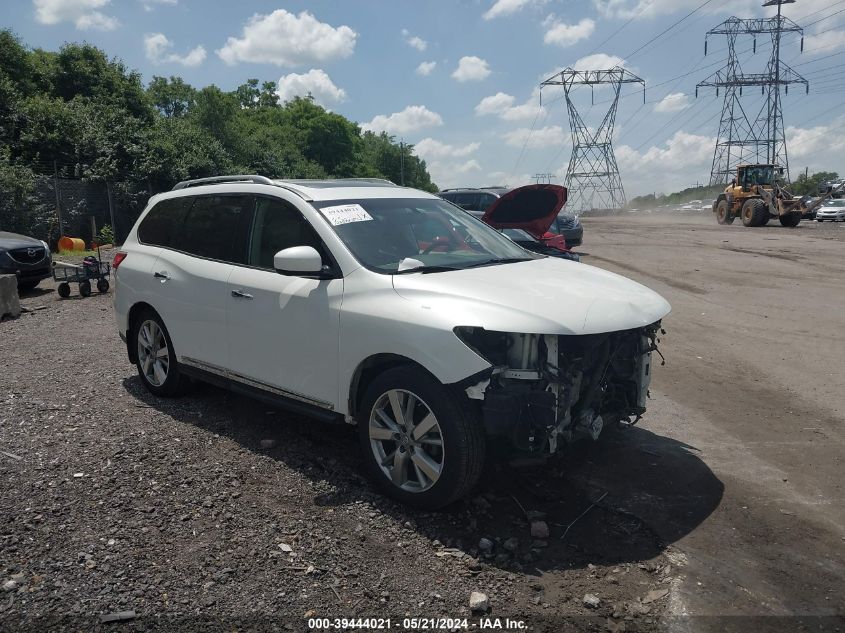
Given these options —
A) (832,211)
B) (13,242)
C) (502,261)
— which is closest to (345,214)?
(502,261)

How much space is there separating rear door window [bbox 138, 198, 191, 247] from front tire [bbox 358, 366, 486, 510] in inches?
107

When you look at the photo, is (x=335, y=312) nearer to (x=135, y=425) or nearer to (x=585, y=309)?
(x=585, y=309)

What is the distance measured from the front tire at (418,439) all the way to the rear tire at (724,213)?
33.7 metres

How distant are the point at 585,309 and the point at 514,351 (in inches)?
18.4

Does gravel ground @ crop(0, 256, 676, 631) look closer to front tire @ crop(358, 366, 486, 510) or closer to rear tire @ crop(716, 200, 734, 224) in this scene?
front tire @ crop(358, 366, 486, 510)

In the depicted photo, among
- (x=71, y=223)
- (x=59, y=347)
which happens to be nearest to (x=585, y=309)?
(x=59, y=347)

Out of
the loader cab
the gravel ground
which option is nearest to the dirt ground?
the gravel ground

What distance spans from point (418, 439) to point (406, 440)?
10cm

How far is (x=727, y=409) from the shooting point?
5816mm

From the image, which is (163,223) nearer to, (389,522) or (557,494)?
(389,522)

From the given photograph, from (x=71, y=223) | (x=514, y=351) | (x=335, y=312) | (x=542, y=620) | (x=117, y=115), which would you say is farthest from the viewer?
(x=117, y=115)

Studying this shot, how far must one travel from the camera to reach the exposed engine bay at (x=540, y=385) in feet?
11.7

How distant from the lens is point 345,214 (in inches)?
181

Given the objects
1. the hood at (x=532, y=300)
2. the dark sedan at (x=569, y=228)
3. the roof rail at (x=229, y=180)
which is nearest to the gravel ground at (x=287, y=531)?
the hood at (x=532, y=300)
